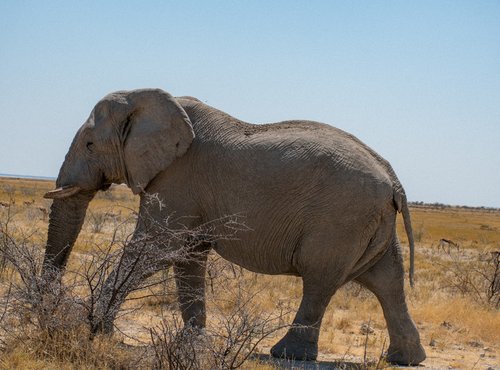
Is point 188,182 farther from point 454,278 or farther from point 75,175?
point 454,278

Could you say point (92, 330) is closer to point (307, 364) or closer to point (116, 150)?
point (307, 364)

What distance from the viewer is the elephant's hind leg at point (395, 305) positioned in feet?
24.9

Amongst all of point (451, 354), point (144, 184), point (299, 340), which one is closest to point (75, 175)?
point (144, 184)

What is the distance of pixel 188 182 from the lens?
7.58m

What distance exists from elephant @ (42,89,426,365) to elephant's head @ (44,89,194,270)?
0.01m

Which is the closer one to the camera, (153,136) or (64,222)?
(153,136)

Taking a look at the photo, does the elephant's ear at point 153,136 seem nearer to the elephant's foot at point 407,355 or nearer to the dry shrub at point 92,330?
the dry shrub at point 92,330

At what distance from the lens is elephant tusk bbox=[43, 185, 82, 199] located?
303 inches

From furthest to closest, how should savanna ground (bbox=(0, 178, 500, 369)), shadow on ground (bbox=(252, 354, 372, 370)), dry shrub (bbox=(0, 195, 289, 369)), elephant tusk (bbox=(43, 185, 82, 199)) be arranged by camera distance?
1. elephant tusk (bbox=(43, 185, 82, 199))
2. shadow on ground (bbox=(252, 354, 372, 370))
3. savanna ground (bbox=(0, 178, 500, 369))
4. dry shrub (bbox=(0, 195, 289, 369))

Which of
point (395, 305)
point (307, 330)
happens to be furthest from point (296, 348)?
point (395, 305)

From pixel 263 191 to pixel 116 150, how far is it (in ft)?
5.72

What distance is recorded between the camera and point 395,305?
766 centimetres

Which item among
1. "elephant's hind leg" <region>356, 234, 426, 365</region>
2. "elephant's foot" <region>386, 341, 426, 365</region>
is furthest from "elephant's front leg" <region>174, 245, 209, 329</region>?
"elephant's foot" <region>386, 341, 426, 365</region>

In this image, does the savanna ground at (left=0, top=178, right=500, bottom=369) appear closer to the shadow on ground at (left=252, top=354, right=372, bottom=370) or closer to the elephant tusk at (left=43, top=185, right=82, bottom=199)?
the shadow on ground at (left=252, top=354, right=372, bottom=370)
